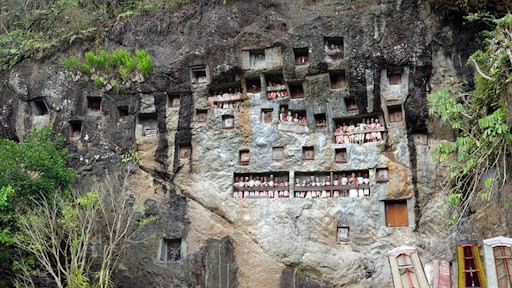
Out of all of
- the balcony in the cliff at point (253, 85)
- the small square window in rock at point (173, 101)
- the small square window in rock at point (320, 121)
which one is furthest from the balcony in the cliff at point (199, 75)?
the small square window in rock at point (320, 121)

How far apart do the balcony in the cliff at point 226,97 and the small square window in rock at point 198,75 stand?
0.44 m

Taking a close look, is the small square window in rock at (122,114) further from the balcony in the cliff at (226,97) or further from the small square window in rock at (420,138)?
the small square window in rock at (420,138)

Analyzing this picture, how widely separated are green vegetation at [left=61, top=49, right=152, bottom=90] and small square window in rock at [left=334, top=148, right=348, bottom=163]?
7.12 metres

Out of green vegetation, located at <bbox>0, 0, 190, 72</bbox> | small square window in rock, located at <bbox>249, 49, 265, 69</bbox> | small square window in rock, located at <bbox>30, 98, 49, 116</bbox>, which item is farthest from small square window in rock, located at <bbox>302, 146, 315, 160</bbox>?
small square window in rock, located at <bbox>30, 98, 49, 116</bbox>

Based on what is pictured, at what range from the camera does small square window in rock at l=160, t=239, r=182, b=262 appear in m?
Result: 16.3

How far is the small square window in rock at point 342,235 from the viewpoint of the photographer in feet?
51.5

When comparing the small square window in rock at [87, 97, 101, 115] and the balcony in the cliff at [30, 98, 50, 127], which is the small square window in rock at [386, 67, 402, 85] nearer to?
the small square window in rock at [87, 97, 101, 115]

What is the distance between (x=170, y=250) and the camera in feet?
54.1

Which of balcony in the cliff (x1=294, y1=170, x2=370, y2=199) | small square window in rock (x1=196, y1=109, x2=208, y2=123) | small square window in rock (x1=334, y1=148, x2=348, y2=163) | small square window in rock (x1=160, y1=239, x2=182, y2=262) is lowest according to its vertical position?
small square window in rock (x1=160, y1=239, x2=182, y2=262)

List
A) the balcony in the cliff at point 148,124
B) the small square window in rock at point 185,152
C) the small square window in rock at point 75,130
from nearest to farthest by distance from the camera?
the small square window in rock at point 185,152 < the balcony in the cliff at point 148,124 < the small square window in rock at point 75,130

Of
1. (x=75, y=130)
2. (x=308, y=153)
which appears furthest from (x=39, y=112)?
(x=308, y=153)

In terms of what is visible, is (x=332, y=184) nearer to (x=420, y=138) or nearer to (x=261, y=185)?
(x=261, y=185)

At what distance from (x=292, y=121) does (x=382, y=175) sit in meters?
3.51

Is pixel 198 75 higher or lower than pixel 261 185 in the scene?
higher
